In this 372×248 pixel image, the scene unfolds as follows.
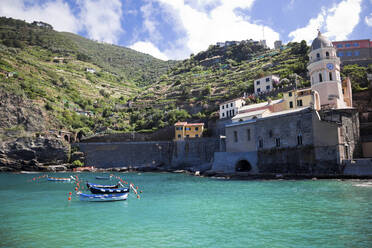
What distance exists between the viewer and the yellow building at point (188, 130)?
60562 millimetres

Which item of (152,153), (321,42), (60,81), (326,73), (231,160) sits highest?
(60,81)

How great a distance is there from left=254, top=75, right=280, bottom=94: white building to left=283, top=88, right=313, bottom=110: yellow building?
22.3m

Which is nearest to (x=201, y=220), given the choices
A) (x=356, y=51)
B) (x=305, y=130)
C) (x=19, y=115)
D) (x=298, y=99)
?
(x=305, y=130)

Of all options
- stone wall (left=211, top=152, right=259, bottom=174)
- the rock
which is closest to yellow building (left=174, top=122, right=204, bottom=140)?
stone wall (left=211, top=152, right=259, bottom=174)

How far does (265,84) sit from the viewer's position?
6456cm

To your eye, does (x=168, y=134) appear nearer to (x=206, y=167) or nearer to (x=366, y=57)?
(x=206, y=167)

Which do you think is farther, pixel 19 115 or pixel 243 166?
pixel 19 115

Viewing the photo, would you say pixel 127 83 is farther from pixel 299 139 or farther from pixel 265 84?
pixel 299 139

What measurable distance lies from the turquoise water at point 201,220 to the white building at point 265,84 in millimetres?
40508

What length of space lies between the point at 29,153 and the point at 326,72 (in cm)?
5759

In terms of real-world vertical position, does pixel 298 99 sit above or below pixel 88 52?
below

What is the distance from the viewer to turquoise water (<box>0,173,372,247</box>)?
41.8 ft

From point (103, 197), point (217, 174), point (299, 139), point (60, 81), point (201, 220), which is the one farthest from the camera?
point (60, 81)

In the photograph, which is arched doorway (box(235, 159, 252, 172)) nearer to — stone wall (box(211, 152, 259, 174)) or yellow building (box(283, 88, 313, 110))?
stone wall (box(211, 152, 259, 174))
